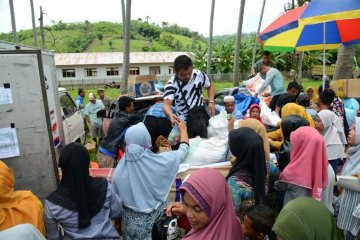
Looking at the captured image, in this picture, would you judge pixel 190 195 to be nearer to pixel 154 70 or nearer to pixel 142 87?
pixel 142 87

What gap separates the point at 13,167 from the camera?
3.10 metres

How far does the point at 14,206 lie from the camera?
7.89 ft

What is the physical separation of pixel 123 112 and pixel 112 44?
253 ft

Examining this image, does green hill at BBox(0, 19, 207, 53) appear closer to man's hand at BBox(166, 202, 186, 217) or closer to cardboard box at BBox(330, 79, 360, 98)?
→ cardboard box at BBox(330, 79, 360, 98)

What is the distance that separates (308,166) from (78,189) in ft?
6.89

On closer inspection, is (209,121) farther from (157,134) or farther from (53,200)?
(53,200)

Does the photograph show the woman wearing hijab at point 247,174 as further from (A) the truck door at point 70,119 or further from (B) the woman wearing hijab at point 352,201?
(A) the truck door at point 70,119

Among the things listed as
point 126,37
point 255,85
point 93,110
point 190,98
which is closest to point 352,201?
point 190,98

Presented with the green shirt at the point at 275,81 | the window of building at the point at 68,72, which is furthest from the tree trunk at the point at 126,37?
the window of building at the point at 68,72

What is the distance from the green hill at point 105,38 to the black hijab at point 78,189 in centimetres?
6480

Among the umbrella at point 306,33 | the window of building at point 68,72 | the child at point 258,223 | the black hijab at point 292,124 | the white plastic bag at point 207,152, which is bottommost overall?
the window of building at point 68,72

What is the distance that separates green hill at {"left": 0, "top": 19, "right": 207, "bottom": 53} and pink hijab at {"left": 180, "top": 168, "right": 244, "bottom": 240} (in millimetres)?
65309

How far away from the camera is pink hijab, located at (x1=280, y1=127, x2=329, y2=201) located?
9.80 ft

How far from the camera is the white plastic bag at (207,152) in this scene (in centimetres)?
354
